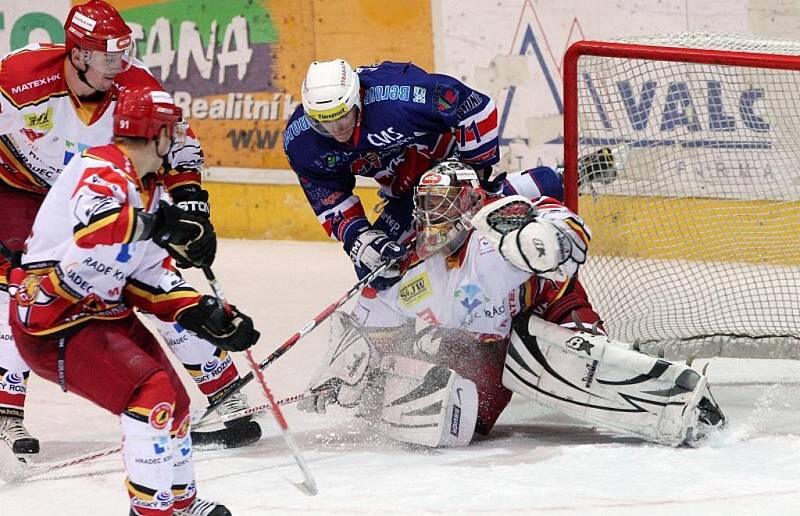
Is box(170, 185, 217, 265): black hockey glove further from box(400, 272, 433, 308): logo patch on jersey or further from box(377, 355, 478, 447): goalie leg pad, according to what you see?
box(377, 355, 478, 447): goalie leg pad

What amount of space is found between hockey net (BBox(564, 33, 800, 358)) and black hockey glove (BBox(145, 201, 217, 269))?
1.60 m

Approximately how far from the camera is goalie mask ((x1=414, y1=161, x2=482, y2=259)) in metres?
3.65

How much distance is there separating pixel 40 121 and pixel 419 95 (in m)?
1.09

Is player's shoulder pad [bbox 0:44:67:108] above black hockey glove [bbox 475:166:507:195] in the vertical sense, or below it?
above

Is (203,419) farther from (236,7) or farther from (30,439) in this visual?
(236,7)

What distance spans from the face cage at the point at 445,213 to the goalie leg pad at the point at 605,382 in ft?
1.00

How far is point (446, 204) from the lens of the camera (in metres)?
3.65

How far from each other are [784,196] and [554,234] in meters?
1.53

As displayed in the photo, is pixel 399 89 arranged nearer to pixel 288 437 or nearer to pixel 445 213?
pixel 445 213

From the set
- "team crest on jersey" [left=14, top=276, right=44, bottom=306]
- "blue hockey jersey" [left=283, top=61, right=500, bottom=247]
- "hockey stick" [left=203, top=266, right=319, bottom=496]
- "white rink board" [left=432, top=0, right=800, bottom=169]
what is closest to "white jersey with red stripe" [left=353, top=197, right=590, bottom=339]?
"blue hockey jersey" [left=283, top=61, right=500, bottom=247]

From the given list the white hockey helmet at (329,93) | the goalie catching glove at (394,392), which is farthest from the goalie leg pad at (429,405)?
the white hockey helmet at (329,93)

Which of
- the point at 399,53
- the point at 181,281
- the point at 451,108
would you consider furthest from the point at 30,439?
the point at 399,53

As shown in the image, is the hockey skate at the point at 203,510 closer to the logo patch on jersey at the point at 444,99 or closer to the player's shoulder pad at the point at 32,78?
the player's shoulder pad at the point at 32,78

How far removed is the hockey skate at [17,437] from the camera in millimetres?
3697
